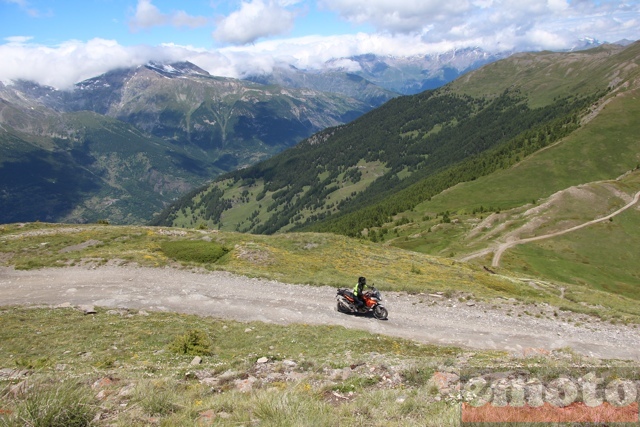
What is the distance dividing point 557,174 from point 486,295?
539ft

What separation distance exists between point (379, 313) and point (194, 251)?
787 inches

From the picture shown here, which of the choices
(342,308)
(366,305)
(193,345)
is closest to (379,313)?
(366,305)

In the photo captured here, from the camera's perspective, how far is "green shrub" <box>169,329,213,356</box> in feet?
52.9

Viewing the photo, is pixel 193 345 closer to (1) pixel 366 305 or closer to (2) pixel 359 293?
(2) pixel 359 293

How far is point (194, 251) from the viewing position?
35.4 m

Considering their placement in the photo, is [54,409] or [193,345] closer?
[54,409]

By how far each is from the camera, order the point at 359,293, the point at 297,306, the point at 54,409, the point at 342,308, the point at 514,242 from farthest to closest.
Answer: the point at 514,242 < the point at 297,306 < the point at 342,308 < the point at 359,293 < the point at 54,409

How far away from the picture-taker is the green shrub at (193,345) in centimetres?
1612

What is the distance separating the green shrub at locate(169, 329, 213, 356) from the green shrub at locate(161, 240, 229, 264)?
17.8 metres

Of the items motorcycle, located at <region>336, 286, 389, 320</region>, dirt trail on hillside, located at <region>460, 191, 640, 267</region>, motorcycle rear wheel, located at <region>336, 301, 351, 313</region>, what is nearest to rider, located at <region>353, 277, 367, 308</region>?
motorcycle, located at <region>336, 286, 389, 320</region>

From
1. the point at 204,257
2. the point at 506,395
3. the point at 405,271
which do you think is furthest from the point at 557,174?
the point at 506,395

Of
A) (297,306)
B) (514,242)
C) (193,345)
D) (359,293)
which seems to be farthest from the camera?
(514,242)

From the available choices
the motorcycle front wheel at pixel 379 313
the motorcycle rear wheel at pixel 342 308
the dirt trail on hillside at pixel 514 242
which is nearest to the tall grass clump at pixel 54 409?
the motorcycle rear wheel at pixel 342 308

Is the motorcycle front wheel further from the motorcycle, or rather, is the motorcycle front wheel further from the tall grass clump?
the tall grass clump
